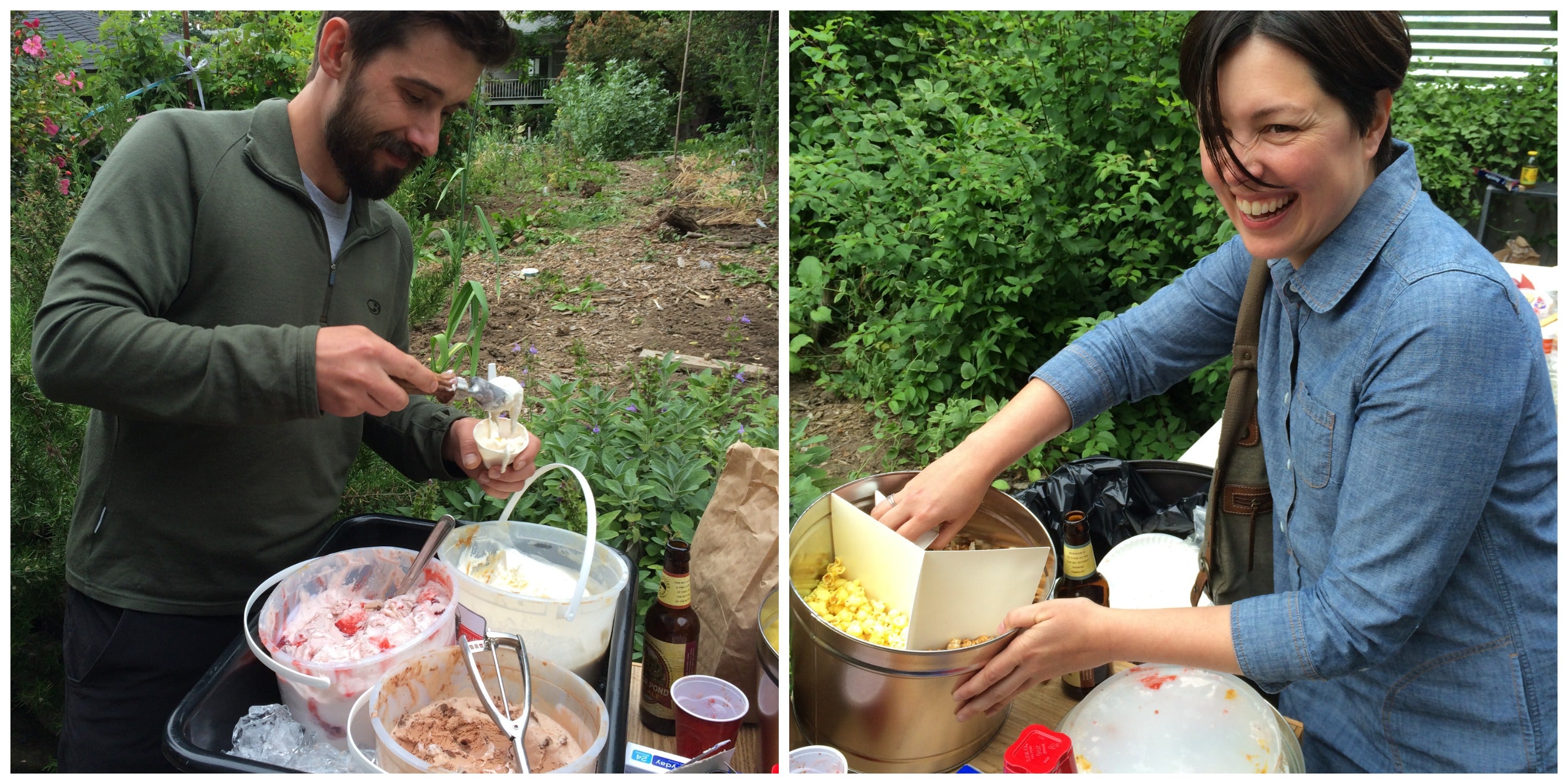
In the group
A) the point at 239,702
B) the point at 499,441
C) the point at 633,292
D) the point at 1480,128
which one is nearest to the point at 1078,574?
the point at 499,441

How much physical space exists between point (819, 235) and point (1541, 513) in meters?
2.91

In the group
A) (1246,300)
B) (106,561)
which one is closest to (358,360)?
(106,561)

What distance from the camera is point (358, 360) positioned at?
117 centimetres

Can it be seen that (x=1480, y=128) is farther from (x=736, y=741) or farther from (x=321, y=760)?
(x=321, y=760)

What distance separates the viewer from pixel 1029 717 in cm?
134

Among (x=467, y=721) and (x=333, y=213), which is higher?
(x=333, y=213)

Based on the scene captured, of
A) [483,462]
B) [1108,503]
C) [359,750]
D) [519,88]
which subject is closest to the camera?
[359,750]

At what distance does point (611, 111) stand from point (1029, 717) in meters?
2.35

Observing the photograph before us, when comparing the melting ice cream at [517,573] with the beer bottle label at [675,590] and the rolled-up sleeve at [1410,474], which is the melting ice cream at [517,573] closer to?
the beer bottle label at [675,590]

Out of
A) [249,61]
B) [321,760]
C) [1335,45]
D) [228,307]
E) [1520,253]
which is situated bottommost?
[321,760]

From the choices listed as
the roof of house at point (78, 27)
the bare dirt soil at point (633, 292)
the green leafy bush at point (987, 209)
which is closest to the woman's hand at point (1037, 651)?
the green leafy bush at point (987, 209)

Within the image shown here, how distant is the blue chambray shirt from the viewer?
1.04 m

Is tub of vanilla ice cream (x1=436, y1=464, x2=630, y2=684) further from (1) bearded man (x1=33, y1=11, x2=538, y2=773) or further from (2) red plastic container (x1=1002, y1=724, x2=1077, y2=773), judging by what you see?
(2) red plastic container (x1=1002, y1=724, x2=1077, y2=773)

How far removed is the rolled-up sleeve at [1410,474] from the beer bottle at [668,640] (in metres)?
0.73
